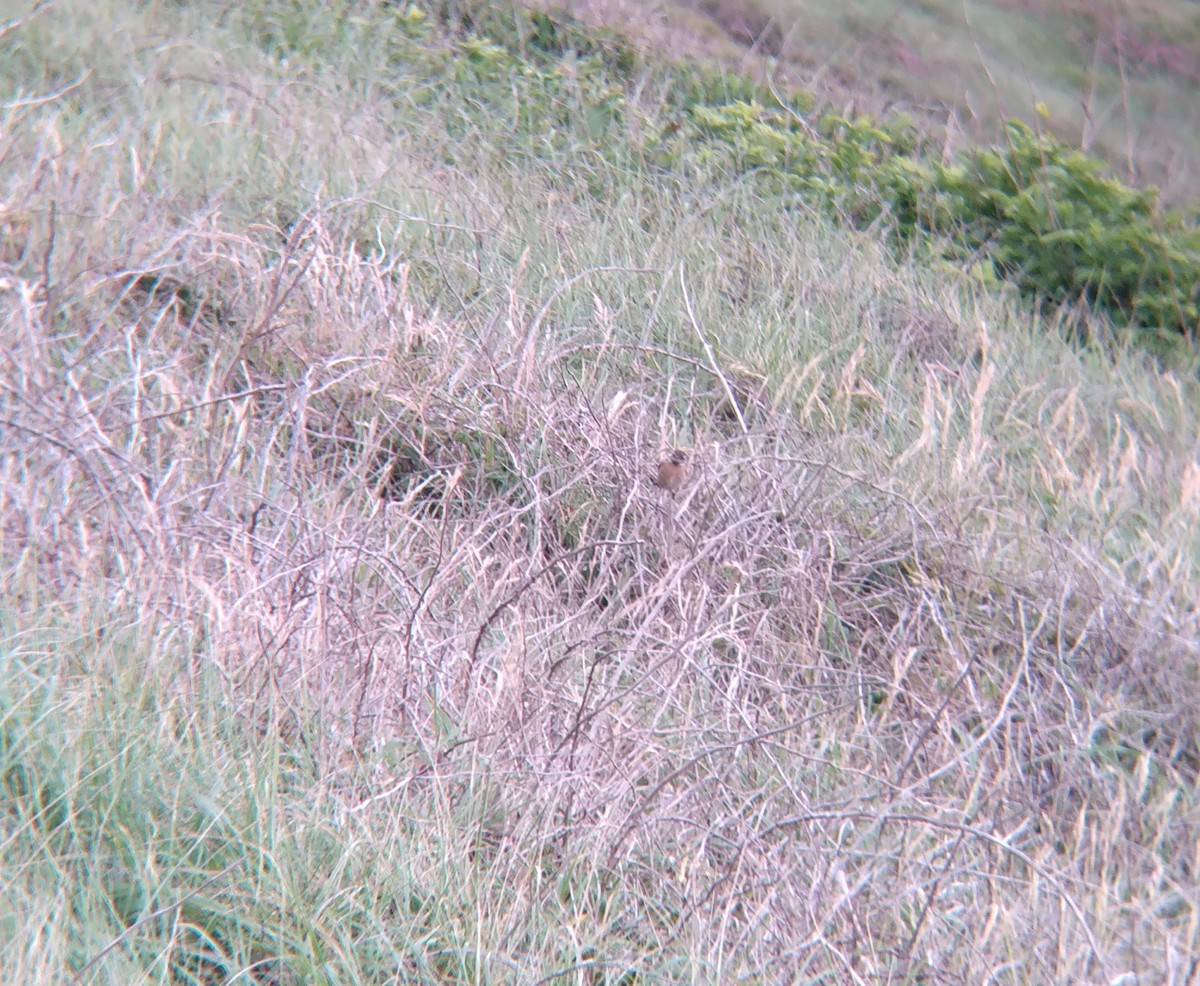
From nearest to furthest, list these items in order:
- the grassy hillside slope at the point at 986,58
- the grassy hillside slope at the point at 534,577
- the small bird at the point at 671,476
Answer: the grassy hillside slope at the point at 534,577 → the small bird at the point at 671,476 → the grassy hillside slope at the point at 986,58

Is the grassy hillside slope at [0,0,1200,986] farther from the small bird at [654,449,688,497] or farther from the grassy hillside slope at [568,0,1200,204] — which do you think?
the grassy hillside slope at [568,0,1200,204]

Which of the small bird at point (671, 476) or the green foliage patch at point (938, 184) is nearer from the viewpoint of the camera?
the small bird at point (671, 476)

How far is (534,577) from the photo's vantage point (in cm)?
259

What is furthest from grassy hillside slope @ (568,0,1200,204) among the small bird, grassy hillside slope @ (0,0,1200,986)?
the small bird

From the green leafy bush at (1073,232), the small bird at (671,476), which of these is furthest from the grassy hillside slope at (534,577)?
the green leafy bush at (1073,232)

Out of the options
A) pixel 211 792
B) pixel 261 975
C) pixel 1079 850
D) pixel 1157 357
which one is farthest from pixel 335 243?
pixel 1157 357

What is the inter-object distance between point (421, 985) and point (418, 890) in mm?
157

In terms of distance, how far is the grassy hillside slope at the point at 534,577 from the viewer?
70.2 inches

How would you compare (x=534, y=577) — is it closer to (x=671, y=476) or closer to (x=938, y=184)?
(x=671, y=476)

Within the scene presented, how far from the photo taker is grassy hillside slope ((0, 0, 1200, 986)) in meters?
1.78

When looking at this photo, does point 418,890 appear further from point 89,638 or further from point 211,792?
point 89,638

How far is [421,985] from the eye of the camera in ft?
5.42

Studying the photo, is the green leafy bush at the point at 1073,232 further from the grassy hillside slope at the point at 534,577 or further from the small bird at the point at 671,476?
the small bird at the point at 671,476

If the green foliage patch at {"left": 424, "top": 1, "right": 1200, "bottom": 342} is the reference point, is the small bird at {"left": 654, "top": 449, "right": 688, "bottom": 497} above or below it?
below
